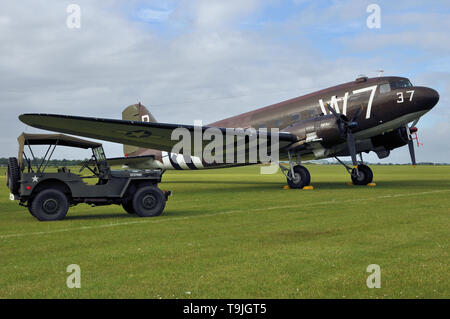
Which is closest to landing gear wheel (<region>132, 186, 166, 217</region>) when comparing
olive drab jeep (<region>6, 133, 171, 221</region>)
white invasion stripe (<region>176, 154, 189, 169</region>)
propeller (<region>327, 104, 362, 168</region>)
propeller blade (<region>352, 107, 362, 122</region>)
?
olive drab jeep (<region>6, 133, 171, 221</region>)

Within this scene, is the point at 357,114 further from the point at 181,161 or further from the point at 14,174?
the point at 14,174

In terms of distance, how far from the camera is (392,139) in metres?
25.3

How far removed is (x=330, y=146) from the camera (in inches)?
875

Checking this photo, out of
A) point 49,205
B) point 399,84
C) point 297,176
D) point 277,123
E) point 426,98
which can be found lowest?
point 49,205

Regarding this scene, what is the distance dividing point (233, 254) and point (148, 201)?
18.9 ft

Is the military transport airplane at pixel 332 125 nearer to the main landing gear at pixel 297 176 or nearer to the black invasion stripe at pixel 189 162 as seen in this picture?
the main landing gear at pixel 297 176

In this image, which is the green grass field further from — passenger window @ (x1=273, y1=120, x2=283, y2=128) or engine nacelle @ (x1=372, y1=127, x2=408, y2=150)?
engine nacelle @ (x1=372, y1=127, x2=408, y2=150)

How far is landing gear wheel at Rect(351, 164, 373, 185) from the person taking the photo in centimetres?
2517

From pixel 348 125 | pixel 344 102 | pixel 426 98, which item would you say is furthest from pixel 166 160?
pixel 426 98
